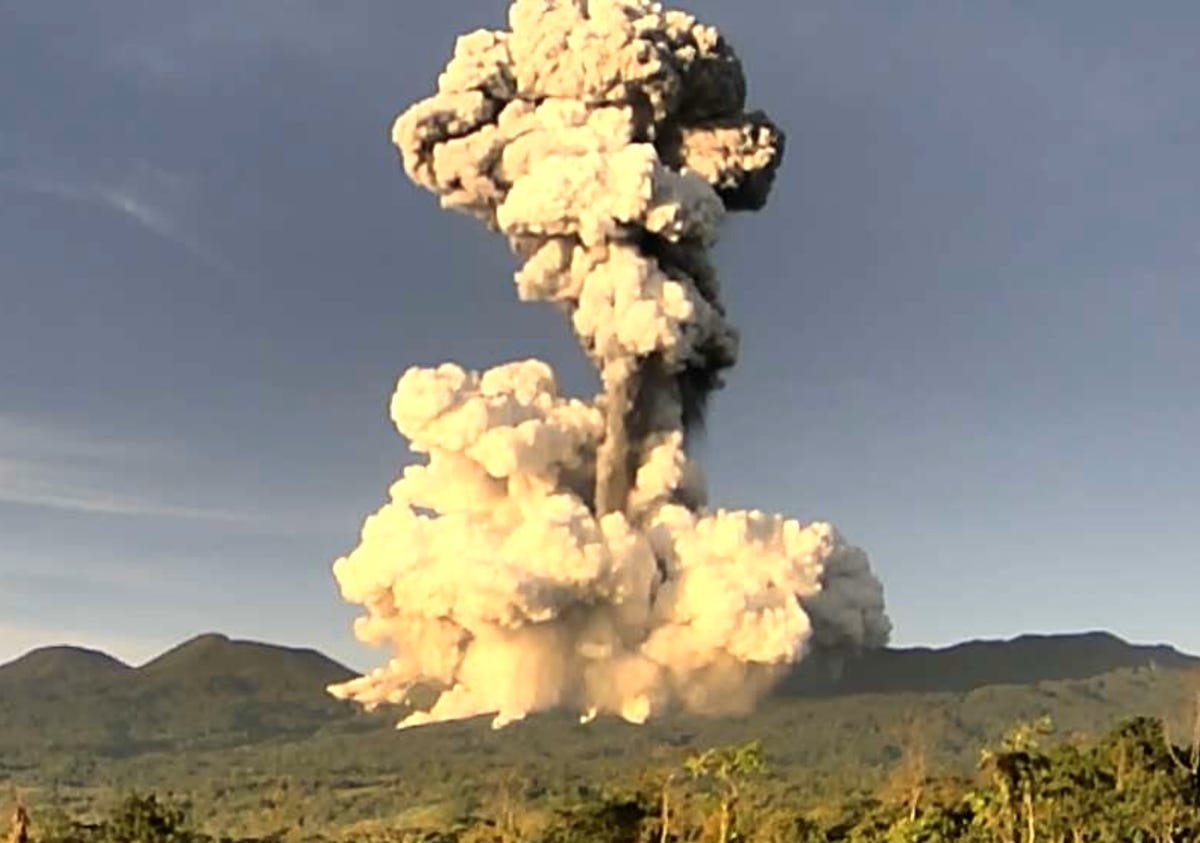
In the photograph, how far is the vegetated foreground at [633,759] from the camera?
42.9 metres

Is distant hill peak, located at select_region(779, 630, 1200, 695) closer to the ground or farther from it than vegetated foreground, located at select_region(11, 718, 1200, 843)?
farther from it

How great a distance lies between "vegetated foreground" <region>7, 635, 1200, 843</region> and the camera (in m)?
42.9

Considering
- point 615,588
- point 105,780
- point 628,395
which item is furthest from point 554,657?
point 105,780

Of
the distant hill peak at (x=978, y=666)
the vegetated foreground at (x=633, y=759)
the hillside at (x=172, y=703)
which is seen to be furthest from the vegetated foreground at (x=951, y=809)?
the hillside at (x=172, y=703)

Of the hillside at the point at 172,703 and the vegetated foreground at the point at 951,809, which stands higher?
the hillside at the point at 172,703

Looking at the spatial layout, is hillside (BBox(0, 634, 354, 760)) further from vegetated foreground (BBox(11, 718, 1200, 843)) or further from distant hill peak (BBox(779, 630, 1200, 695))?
vegetated foreground (BBox(11, 718, 1200, 843))

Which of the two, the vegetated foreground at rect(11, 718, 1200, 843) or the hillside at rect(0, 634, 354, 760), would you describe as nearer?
the vegetated foreground at rect(11, 718, 1200, 843)

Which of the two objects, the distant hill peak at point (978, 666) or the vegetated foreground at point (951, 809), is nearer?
the vegetated foreground at point (951, 809)

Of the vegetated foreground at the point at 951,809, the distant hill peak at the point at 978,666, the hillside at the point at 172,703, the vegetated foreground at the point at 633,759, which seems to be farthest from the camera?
the hillside at the point at 172,703

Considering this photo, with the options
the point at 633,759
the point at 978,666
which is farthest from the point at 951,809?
the point at 978,666

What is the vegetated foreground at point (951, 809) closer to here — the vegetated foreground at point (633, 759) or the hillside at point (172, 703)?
the vegetated foreground at point (633, 759)

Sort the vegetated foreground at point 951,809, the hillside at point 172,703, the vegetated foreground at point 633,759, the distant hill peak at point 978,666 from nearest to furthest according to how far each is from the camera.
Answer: the vegetated foreground at point 951,809 → the vegetated foreground at point 633,759 → the distant hill peak at point 978,666 → the hillside at point 172,703

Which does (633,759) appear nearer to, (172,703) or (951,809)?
(951,809)

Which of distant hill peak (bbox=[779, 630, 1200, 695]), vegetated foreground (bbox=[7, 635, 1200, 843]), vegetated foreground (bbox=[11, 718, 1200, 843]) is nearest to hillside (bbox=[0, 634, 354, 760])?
vegetated foreground (bbox=[7, 635, 1200, 843])
